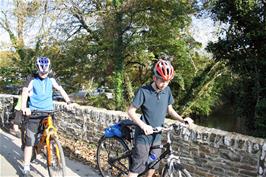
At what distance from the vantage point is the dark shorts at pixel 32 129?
581 cm

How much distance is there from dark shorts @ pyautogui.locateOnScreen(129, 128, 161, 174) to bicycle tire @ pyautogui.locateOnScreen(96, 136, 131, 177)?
39 cm

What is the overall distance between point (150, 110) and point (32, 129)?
2228mm

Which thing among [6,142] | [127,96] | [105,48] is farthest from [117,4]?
[6,142]

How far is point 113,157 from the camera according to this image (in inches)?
216

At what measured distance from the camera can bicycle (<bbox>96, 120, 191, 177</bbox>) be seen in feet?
14.0

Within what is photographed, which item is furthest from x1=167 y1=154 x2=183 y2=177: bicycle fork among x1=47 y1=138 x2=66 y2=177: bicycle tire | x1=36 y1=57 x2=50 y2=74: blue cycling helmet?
x1=36 y1=57 x2=50 y2=74: blue cycling helmet

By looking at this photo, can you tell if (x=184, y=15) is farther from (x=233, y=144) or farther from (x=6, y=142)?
(x=233, y=144)

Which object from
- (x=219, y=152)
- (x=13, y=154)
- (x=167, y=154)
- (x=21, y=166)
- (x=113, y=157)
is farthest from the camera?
(x=13, y=154)

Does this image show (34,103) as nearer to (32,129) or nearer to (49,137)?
(32,129)

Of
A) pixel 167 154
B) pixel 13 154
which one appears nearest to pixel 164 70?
pixel 167 154

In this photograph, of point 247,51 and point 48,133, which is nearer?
point 48,133

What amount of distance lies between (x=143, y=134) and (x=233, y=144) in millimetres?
1238

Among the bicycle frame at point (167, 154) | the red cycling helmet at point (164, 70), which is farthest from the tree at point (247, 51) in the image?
the red cycling helmet at point (164, 70)

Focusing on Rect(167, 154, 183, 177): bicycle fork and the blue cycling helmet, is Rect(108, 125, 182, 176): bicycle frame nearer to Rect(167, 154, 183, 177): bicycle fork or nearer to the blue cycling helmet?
Rect(167, 154, 183, 177): bicycle fork
